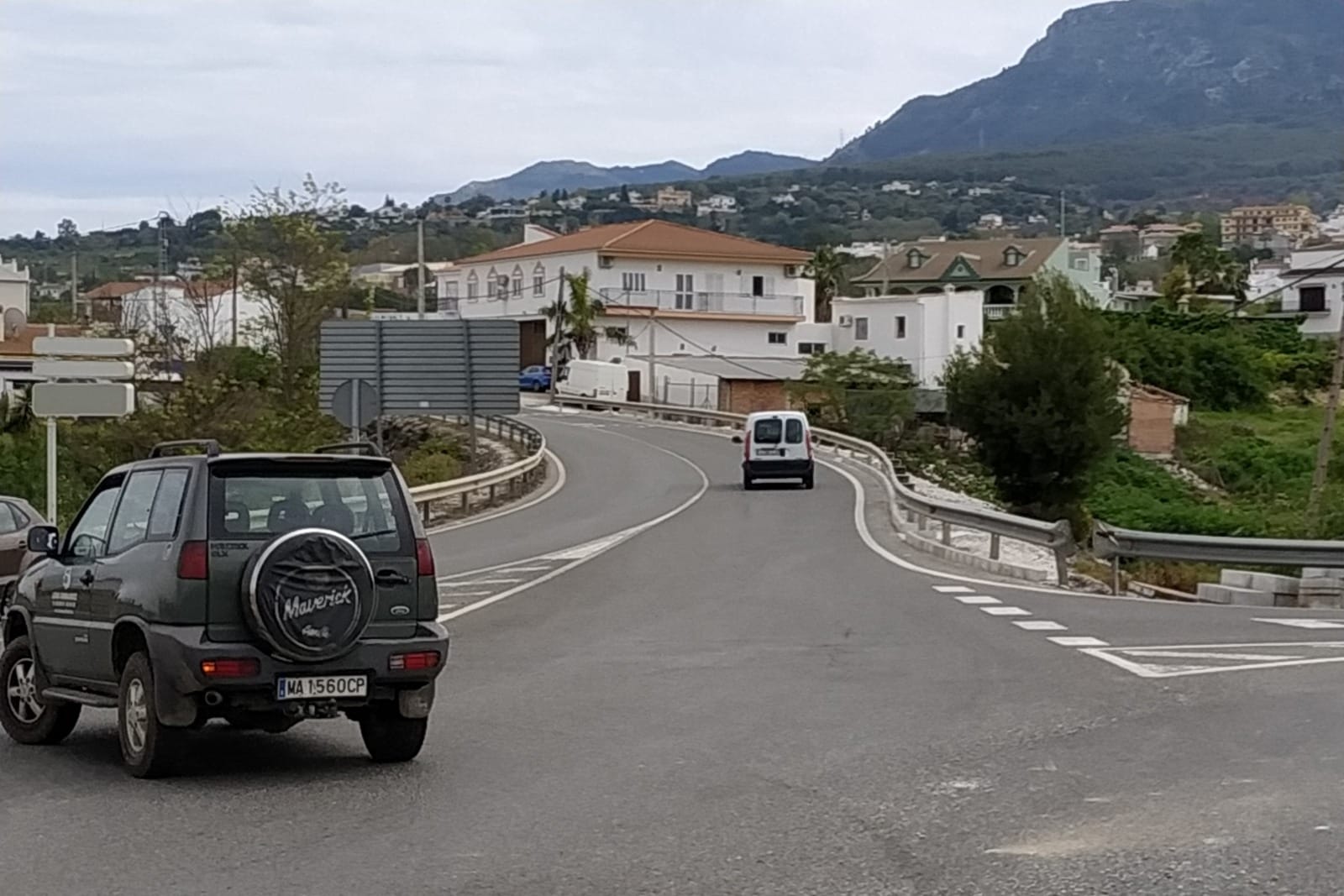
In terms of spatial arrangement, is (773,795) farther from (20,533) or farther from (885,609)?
(20,533)

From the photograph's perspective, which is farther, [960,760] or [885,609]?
[885,609]

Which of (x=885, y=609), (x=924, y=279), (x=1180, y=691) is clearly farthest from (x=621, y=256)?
(x=1180, y=691)

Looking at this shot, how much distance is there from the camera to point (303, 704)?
995 centimetres

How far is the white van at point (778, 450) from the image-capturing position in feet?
147

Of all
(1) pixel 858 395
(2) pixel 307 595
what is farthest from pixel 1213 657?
(1) pixel 858 395

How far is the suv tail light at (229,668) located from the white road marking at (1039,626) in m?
8.99

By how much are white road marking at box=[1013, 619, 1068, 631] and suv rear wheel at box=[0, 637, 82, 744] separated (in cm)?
881

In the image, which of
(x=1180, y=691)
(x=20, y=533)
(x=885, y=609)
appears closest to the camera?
(x=1180, y=691)

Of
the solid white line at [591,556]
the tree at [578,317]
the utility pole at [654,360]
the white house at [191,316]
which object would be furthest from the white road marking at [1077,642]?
the tree at [578,317]

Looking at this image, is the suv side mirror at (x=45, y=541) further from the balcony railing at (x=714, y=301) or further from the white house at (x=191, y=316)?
the balcony railing at (x=714, y=301)

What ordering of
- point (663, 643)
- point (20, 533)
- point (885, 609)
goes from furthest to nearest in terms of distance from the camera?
point (20, 533) → point (885, 609) → point (663, 643)

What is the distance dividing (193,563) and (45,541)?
1845 mm

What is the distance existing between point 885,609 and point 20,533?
10.1 meters

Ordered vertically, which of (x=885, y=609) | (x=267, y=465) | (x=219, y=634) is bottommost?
(x=885, y=609)
